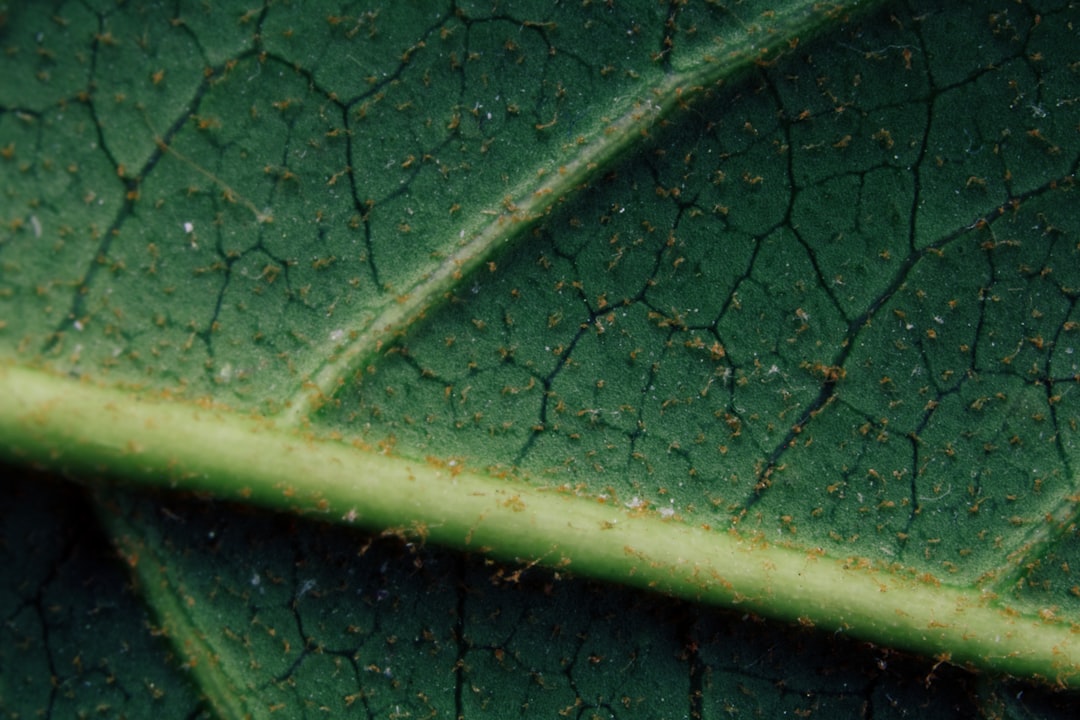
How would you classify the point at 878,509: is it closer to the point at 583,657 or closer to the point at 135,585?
the point at 583,657

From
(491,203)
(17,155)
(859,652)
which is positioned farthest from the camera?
(859,652)

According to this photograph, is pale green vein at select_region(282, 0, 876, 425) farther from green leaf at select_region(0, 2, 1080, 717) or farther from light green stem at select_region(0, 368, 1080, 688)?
light green stem at select_region(0, 368, 1080, 688)

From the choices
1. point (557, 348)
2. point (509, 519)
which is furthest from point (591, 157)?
point (509, 519)

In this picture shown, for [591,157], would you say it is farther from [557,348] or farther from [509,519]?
[509,519]

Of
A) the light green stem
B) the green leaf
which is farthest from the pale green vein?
Answer: the light green stem

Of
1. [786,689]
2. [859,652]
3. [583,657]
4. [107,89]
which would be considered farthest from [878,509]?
[107,89]

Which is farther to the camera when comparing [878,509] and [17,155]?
[878,509]
